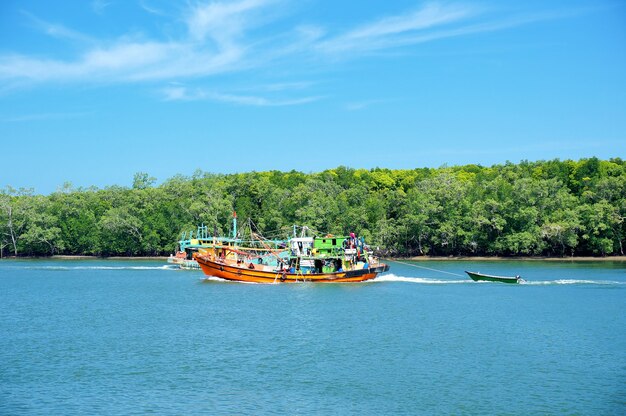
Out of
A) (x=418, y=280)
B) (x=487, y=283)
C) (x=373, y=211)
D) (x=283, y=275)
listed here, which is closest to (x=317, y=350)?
(x=283, y=275)

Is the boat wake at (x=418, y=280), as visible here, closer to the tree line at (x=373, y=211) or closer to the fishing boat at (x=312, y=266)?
the fishing boat at (x=312, y=266)

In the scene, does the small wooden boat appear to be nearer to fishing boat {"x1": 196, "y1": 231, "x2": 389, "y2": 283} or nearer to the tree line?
fishing boat {"x1": 196, "y1": 231, "x2": 389, "y2": 283}

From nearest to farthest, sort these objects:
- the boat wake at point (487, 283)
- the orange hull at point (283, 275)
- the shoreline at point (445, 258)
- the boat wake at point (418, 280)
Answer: the boat wake at point (487, 283)
the orange hull at point (283, 275)
the boat wake at point (418, 280)
the shoreline at point (445, 258)

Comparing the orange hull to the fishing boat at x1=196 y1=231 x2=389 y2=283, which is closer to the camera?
the orange hull

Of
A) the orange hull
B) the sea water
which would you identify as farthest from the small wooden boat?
the orange hull

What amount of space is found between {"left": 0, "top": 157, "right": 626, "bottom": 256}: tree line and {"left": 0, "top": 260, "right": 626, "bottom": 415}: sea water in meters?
37.8

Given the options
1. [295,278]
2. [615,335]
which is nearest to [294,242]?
[295,278]

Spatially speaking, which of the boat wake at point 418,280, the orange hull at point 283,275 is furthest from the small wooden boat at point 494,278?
the orange hull at point 283,275

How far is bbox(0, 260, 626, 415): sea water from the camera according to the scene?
25125 mm

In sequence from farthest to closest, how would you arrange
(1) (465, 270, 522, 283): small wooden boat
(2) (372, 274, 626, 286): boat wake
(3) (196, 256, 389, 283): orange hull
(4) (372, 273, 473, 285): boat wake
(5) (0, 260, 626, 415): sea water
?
(4) (372, 273, 473, 285): boat wake
(3) (196, 256, 389, 283): orange hull
(1) (465, 270, 522, 283): small wooden boat
(2) (372, 274, 626, 286): boat wake
(5) (0, 260, 626, 415): sea water

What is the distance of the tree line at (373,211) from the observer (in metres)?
95.7

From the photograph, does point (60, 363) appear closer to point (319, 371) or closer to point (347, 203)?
point (319, 371)

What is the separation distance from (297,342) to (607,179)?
246 feet

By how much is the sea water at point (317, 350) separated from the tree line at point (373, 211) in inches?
1486
